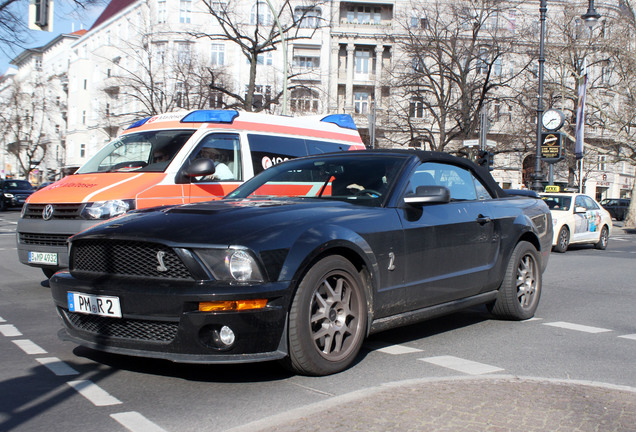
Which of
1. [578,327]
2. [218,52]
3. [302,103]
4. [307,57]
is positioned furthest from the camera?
[307,57]

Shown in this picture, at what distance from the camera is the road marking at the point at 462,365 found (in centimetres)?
470

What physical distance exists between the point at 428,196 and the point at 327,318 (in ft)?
4.35

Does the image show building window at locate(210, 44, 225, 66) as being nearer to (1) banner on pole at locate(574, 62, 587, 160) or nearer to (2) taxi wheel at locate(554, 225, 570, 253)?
(1) banner on pole at locate(574, 62, 587, 160)

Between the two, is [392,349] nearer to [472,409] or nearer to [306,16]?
[472,409]

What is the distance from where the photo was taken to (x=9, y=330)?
19.5ft

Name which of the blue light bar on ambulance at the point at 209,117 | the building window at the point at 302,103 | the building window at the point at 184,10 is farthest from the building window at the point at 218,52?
the blue light bar on ambulance at the point at 209,117

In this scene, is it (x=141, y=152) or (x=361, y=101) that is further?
(x=361, y=101)

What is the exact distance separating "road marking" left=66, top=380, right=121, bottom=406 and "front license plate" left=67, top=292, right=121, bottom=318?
43cm

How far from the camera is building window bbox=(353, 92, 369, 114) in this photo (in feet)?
196

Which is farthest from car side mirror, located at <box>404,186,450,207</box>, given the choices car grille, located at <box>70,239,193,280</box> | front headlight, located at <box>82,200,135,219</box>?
front headlight, located at <box>82,200,135,219</box>

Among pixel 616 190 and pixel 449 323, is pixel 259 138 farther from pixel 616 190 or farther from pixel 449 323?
pixel 616 190

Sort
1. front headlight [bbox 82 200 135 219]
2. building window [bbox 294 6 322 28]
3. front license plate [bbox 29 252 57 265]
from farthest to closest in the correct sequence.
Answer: building window [bbox 294 6 322 28]
front license plate [bbox 29 252 57 265]
front headlight [bbox 82 200 135 219]

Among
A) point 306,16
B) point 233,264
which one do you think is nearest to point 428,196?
point 233,264

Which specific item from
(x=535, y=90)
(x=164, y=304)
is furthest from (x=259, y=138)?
(x=535, y=90)
